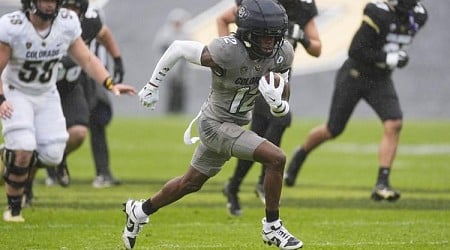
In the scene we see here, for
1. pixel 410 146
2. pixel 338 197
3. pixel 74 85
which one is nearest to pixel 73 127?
pixel 74 85

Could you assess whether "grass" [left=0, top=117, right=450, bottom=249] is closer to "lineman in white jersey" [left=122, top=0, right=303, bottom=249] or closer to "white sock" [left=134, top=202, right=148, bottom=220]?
"white sock" [left=134, top=202, right=148, bottom=220]

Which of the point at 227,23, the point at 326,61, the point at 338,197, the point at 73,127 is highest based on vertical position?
the point at 227,23

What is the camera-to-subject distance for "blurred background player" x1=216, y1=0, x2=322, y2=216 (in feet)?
31.3

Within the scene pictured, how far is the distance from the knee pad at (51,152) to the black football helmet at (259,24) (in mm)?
2112

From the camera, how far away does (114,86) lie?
849 centimetres

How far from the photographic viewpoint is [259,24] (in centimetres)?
715

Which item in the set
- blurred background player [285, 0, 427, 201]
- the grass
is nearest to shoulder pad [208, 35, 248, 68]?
the grass

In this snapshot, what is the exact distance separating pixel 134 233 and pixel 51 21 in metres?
1.94

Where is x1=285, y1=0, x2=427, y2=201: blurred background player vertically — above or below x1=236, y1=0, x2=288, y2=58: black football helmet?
below

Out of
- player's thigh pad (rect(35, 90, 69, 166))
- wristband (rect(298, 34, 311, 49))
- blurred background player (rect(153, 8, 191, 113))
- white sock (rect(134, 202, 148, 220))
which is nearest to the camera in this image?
white sock (rect(134, 202, 148, 220))

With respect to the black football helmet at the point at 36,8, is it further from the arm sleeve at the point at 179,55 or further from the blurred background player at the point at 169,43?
the blurred background player at the point at 169,43

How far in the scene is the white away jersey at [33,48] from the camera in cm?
851

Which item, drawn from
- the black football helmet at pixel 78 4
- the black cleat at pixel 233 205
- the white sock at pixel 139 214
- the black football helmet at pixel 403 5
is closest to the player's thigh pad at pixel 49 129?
the black football helmet at pixel 78 4

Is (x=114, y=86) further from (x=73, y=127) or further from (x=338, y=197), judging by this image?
(x=338, y=197)
